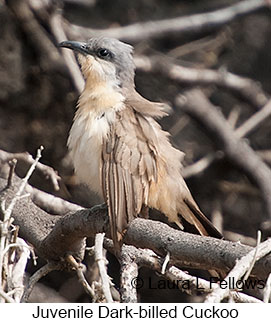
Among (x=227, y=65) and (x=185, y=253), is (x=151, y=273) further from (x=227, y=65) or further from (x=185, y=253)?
(x=185, y=253)

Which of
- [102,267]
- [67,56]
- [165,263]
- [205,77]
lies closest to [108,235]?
[102,267]

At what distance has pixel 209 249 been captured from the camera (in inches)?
113

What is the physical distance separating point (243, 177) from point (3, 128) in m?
1.97

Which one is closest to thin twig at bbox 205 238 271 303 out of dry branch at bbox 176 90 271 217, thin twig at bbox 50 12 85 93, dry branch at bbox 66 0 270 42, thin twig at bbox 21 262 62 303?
thin twig at bbox 21 262 62 303

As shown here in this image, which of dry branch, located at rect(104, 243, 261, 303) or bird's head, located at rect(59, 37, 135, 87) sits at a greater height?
bird's head, located at rect(59, 37, 135, 87)

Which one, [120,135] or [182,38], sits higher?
[182,38]

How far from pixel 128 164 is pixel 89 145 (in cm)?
23

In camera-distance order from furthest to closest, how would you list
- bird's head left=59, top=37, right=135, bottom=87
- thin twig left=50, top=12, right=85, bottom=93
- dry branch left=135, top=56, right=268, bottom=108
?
dry branch left=135, top=56, right=268, bottom=108 < thin twig left=50, top=12, right=85, bottom=93 < bird's head left=59, top=37, right=135, bottom=87

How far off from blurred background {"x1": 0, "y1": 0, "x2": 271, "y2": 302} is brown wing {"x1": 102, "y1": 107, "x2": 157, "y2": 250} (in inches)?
54.7

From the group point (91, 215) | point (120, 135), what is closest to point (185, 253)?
point (91, 215)

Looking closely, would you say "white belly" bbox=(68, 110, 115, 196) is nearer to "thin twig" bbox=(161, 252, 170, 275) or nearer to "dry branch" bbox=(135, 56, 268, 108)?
"thin twig" bbox=(161, 252, 170, 275)

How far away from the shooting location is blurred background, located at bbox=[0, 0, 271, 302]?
5.80m

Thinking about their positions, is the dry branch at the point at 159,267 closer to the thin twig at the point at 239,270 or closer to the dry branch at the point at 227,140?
the thin twig at the point at 239,270
